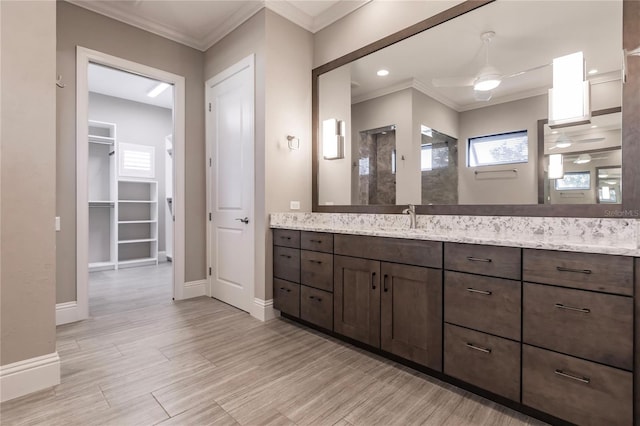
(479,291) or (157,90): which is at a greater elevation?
(157,90)

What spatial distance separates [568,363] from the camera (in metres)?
1.49

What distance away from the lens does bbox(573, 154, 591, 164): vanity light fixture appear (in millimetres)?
1912

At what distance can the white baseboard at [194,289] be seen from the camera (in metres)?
3.81

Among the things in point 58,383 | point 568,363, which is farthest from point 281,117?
point 568,363

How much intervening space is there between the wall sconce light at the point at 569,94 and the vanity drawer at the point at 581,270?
94 centimetres

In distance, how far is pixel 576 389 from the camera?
147 cm

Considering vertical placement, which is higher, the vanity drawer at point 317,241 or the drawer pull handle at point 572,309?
the vanity drawer at point 317,241

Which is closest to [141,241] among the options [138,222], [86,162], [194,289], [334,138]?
[138,222]

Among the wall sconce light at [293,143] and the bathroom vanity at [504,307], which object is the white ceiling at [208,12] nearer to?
the wall sconce light at [293,143]

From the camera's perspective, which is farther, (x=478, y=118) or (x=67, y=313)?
(x=67, y=313)

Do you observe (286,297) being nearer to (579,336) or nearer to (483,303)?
(483,303)

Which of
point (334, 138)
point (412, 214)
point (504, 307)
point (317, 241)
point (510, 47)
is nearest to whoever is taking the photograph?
point (504, 307)

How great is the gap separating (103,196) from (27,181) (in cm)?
463

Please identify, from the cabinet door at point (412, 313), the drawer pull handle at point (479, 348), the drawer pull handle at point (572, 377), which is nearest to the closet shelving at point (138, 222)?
the cabinet door at point (412, 313)
